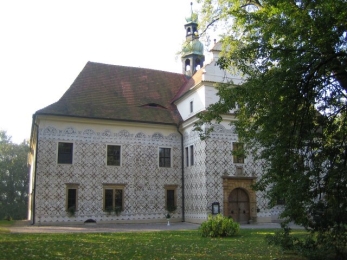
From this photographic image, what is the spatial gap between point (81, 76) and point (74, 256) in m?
19.8

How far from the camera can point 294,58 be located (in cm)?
813

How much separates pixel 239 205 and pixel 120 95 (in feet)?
37.5

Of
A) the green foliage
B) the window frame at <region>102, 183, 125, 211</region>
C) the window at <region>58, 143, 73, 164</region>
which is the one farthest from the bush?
the window at <region>58, 143, 73, 164</region>

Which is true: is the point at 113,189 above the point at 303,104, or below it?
below

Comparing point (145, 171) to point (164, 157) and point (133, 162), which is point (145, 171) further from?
point (164, 157)

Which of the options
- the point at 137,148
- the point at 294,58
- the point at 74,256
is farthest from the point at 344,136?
the point at 137,148

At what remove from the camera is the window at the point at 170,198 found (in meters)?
25.6

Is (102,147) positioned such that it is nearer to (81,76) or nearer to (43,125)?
(43,125)

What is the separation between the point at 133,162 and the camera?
25297 mm

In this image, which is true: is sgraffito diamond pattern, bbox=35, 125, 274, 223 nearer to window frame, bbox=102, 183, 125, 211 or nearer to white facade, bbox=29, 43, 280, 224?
white facade, bbox=29, 43, 280, 224

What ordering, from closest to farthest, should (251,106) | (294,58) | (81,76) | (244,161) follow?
(294,58)
(251,106)
(244,161)
(81,76)

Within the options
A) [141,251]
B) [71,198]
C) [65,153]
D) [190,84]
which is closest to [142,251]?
[141,251]

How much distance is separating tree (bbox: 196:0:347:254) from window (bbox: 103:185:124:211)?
16.0m

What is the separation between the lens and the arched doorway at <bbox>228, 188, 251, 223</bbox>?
79.3ft
